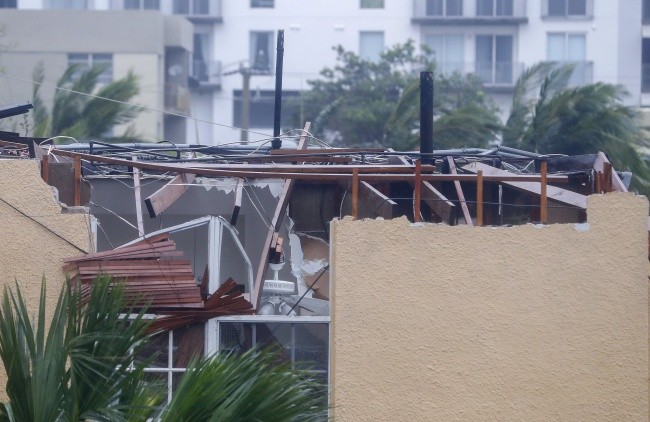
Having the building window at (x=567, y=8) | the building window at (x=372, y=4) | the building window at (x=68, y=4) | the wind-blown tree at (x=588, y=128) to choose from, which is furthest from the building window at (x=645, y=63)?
the building window at (x=68, y=4)

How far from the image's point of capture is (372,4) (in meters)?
40.3

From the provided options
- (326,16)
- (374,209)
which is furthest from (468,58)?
(374,209)

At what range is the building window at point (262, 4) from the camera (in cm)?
A: 4056

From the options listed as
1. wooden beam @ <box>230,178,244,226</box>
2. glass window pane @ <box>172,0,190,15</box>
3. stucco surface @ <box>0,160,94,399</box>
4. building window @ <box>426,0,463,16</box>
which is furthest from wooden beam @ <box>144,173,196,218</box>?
glass window pane @ <box>172,0,190,15</box>

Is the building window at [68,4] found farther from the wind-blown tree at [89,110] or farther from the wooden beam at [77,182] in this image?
the wooden beam at [77,182]

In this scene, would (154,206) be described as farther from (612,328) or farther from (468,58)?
(468,58)

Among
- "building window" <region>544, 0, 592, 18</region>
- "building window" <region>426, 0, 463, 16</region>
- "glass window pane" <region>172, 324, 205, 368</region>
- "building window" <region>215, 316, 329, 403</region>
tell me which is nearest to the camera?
"glass window pane" <region>172, 324, 205, 368</region>

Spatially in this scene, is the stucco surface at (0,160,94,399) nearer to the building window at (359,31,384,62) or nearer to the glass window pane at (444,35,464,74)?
the building window at (359,31,384,62)

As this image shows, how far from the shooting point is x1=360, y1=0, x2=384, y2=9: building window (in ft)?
131

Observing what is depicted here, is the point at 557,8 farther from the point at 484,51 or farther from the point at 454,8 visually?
the point at 454,8

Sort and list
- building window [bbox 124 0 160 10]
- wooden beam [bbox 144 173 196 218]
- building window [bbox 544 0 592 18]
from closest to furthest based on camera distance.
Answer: wooden beam [bbox 144 173 196 218]
building window [bbox 544 0 592 18]
building window [bbox 124 0 160 10]

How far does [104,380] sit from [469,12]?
122 feet

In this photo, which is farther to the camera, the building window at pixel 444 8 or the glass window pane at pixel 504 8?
the building window at pixel 444 8

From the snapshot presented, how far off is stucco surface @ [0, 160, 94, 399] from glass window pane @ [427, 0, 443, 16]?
34632 mm
